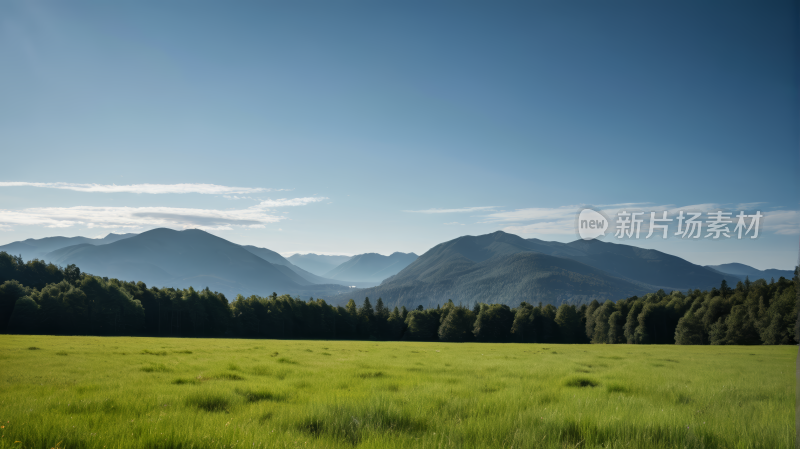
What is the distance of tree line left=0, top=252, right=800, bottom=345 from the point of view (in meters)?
66.6

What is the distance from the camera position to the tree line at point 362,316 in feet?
219

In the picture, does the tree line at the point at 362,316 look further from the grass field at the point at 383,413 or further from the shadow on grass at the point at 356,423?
the shadow on grass at the point at 356,423

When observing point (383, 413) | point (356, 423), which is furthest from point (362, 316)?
point (356, 423)

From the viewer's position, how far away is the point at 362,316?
4473 inches

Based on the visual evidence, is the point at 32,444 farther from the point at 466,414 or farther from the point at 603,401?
the point at 603,401

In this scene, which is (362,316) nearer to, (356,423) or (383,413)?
(383,413)

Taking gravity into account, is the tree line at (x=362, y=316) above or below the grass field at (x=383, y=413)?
below

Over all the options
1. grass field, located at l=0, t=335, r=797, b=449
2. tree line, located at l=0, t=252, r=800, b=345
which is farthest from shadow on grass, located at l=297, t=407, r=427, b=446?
tree line, located at l=0, t=252, r=800, b=345

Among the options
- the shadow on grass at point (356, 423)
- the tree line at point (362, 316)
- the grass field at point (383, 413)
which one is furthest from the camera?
the tree line at point (362, 316)

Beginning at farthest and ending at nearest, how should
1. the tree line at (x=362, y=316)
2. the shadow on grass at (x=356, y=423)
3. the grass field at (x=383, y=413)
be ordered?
the tree line at (x=362, y=316) → the shadow on grass at (x=356, y=423) → the grass field at (x=383, y=413)

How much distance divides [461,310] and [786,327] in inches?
2571

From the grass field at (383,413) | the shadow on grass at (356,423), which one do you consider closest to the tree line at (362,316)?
the grass field at (383,413)

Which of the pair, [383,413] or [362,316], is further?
[362,316]

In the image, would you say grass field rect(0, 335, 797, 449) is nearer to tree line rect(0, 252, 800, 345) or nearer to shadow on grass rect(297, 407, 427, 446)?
shadow on grass rect(297, 407, 427, 446)
